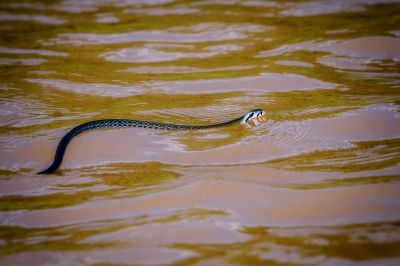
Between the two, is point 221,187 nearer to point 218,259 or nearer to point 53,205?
point 218,259

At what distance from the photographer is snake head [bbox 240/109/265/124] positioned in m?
6.89

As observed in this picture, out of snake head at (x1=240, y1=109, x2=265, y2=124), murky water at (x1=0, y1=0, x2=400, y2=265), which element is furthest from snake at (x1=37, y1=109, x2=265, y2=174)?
murky water at (x1=0, y1=0, x2=400, y2=265)

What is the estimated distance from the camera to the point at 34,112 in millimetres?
7316

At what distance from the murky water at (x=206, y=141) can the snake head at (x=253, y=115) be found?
158mm

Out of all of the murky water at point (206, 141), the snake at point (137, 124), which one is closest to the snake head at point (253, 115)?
the snake at point (137, 124)

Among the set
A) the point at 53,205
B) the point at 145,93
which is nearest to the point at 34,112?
the point at 145,93

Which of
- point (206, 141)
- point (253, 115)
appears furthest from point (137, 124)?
point (253, 115)

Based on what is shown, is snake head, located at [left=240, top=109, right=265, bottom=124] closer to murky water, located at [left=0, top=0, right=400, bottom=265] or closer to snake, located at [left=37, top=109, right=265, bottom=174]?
snake, located at [left=37, top=109, right=265, bottom=174]

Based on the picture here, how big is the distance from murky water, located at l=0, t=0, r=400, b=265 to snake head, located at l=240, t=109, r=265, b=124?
0.52 ft

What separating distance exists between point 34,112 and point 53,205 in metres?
2.82

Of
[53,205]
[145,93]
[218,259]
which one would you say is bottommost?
[218,259]

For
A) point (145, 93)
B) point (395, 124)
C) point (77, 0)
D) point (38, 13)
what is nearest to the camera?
point (395, 124)

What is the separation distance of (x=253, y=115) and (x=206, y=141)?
945mm

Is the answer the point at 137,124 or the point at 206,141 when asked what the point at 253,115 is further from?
the point at 137,124
